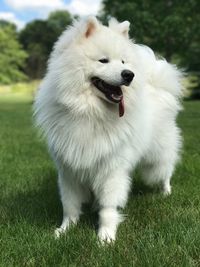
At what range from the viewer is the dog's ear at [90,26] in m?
3.61

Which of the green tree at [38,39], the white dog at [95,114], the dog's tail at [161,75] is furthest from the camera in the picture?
the green tree at [38,39]

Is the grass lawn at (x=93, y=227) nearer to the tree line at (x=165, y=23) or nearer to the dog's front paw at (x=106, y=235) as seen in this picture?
the dog's front paw at (x=106, y=235)

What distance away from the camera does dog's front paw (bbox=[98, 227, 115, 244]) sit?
347cm

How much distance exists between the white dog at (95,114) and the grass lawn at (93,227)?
24cm

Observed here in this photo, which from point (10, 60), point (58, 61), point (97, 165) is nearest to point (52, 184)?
point (97, 165)

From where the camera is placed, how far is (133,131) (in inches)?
152

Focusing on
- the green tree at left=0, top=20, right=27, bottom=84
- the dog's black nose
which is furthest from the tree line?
the green tree at left=0, top=20, right=27, bottom=84

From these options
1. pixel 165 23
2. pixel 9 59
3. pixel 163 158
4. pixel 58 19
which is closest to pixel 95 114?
pixel 163 158

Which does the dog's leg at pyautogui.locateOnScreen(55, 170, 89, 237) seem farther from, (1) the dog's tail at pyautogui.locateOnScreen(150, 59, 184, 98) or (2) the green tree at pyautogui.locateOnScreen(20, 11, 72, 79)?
(2) the green tree at pyautogui.locateOnScreen(20, 11, 72, 79)

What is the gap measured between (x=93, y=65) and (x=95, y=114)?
39 centimetres

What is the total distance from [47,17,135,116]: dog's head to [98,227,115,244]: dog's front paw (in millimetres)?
954

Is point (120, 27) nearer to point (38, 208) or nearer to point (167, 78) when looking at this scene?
point (167, 78)

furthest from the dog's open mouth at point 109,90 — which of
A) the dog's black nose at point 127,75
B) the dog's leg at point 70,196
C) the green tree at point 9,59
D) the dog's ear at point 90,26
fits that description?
the green tree at point 9,59

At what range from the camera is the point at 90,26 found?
364cm
